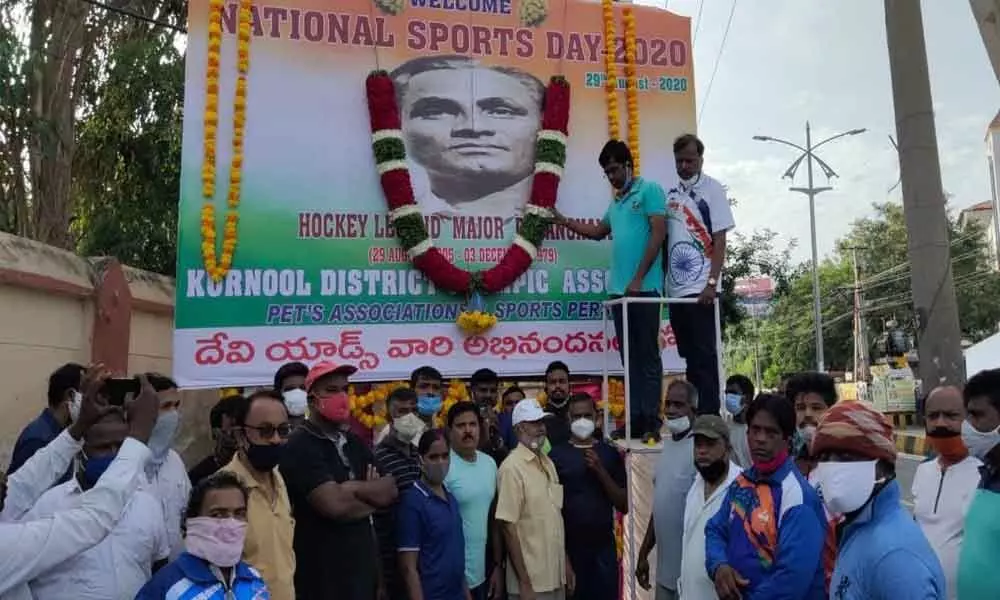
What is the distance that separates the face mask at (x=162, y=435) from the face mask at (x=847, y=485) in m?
2.59

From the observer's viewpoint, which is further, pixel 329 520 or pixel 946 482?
pixel 946 482

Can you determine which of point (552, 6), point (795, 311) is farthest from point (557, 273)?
point (795, 311)

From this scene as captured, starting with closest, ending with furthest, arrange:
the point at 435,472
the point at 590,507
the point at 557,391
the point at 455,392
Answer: the point at 435,472, the point at 590,507, the point at 557,391, the point at 455,392

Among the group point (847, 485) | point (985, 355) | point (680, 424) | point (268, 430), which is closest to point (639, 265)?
point (680, 424)

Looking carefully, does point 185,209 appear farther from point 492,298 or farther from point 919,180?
point 919,180

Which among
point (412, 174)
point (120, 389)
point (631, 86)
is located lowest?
point (120, 389)

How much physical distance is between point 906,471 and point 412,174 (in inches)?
372

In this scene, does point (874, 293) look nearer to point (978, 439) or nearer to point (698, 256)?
point (698, 256)

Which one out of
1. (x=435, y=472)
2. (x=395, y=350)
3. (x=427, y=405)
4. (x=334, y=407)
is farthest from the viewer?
(x=395, y=350)

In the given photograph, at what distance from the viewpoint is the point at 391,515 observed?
12.6 feet

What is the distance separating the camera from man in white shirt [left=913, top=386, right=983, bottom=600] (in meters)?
3.29

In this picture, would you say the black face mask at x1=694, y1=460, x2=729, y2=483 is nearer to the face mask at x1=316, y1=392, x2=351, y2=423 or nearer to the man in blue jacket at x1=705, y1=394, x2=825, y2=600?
the man in blue jacket at x1=705, y1=394, x2=825, y2=600

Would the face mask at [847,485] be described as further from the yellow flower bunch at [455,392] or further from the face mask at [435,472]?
the yellow flower bunch at [455,392]

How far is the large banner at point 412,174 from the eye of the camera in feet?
18.6
